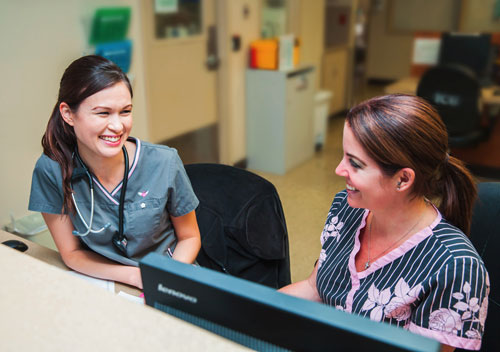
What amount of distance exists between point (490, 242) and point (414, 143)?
0.41m

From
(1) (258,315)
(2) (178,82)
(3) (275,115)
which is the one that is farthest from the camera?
(3) (275,115)

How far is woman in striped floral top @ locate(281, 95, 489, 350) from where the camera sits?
0.87m

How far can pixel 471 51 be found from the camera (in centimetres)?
359

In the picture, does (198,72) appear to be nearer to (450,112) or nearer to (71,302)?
(450,112)

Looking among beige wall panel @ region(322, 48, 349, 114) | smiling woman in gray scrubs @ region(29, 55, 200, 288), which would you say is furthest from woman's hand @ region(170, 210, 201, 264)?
beige wall panel @ region(322, 48, 349, 114)

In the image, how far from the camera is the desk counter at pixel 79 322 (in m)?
0.60

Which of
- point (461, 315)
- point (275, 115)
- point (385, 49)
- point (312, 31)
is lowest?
point (275, 115)

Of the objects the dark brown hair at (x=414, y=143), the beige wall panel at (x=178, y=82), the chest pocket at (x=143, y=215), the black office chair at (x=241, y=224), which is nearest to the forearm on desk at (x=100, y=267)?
the chest pocket at (x=143, y=215)

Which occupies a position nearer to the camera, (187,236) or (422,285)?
(422,285)

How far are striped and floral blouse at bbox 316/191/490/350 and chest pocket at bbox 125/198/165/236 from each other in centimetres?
49

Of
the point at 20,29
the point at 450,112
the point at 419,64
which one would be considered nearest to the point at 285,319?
the point at 20,29

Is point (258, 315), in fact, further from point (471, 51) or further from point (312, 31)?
point (312, 31)

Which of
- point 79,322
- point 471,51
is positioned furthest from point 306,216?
point 471,51

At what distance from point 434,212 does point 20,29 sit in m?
1.71
